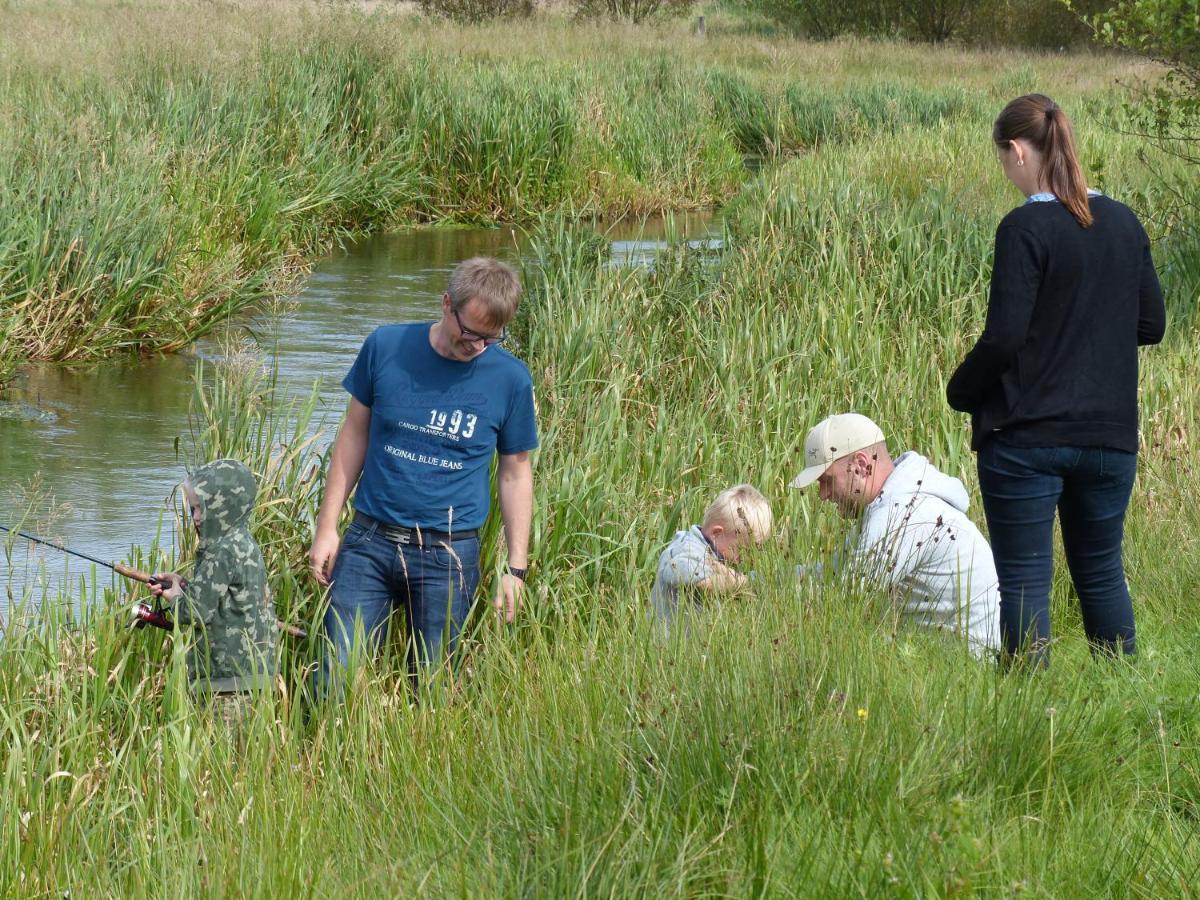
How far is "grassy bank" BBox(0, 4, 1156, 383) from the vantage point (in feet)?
30.2

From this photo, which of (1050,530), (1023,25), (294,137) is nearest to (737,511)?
(1050,530)

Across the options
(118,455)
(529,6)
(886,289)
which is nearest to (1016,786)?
(886,289)

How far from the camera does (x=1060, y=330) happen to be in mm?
3641

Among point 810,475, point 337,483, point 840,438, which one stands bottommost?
point 337,483

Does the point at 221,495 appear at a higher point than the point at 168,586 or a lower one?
higher

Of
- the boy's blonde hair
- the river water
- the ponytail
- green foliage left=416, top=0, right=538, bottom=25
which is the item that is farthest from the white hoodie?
green foliage left=416, top=0, right=538, bottom=25

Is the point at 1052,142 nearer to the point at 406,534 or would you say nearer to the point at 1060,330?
the point at 1060,330

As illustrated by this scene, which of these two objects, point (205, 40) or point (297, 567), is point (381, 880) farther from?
point (205, 40)

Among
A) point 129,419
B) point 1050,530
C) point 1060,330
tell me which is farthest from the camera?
point 129,419

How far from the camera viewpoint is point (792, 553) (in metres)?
3.88

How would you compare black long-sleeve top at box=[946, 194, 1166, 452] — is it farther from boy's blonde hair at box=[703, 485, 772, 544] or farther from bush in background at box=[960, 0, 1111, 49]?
bush in background at box=[960, 0, 1111, 49]

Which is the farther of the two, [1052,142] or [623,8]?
[623,8]

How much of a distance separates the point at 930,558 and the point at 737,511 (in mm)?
591

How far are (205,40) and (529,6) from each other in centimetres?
1842
